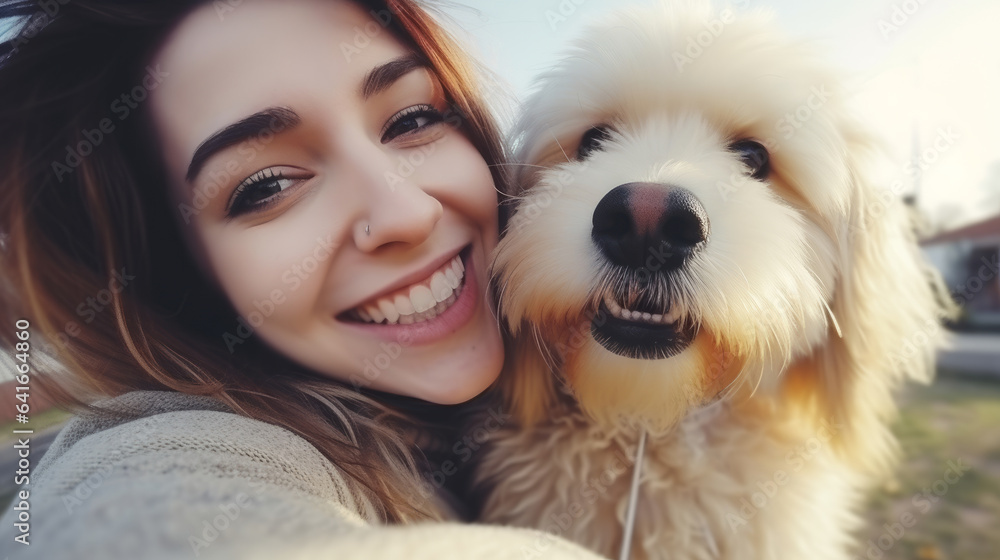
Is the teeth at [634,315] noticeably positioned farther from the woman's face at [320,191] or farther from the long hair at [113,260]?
the long hair at [113,260]

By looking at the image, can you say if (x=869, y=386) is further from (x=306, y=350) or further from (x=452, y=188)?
(x=306, y=350)

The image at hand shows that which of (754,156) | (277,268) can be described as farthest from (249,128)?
(754,156)

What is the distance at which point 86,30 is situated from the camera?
111 cm

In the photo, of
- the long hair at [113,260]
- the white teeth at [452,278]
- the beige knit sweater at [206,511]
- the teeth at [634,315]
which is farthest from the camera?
the white teeth at [452,278]

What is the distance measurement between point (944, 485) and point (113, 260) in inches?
149

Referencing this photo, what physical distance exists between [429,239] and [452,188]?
0.14 metres

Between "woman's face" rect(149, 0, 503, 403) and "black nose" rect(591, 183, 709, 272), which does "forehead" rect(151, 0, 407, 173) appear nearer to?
"woman's face" rect(149, 0, 503, 403)

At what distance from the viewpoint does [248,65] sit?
1020 millimetres

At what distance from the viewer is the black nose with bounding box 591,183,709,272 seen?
39.9 inches

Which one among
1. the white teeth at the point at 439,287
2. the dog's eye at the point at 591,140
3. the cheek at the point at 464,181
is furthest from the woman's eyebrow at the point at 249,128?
the dog's eye at the point at 591,140

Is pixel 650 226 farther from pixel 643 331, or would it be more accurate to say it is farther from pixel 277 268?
pixel 277 268

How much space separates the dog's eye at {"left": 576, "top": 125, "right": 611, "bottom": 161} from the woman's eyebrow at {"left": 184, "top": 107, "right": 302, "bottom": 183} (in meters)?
0.71

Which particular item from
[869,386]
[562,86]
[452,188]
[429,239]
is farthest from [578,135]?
[869,386]

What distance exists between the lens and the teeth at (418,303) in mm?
1166
